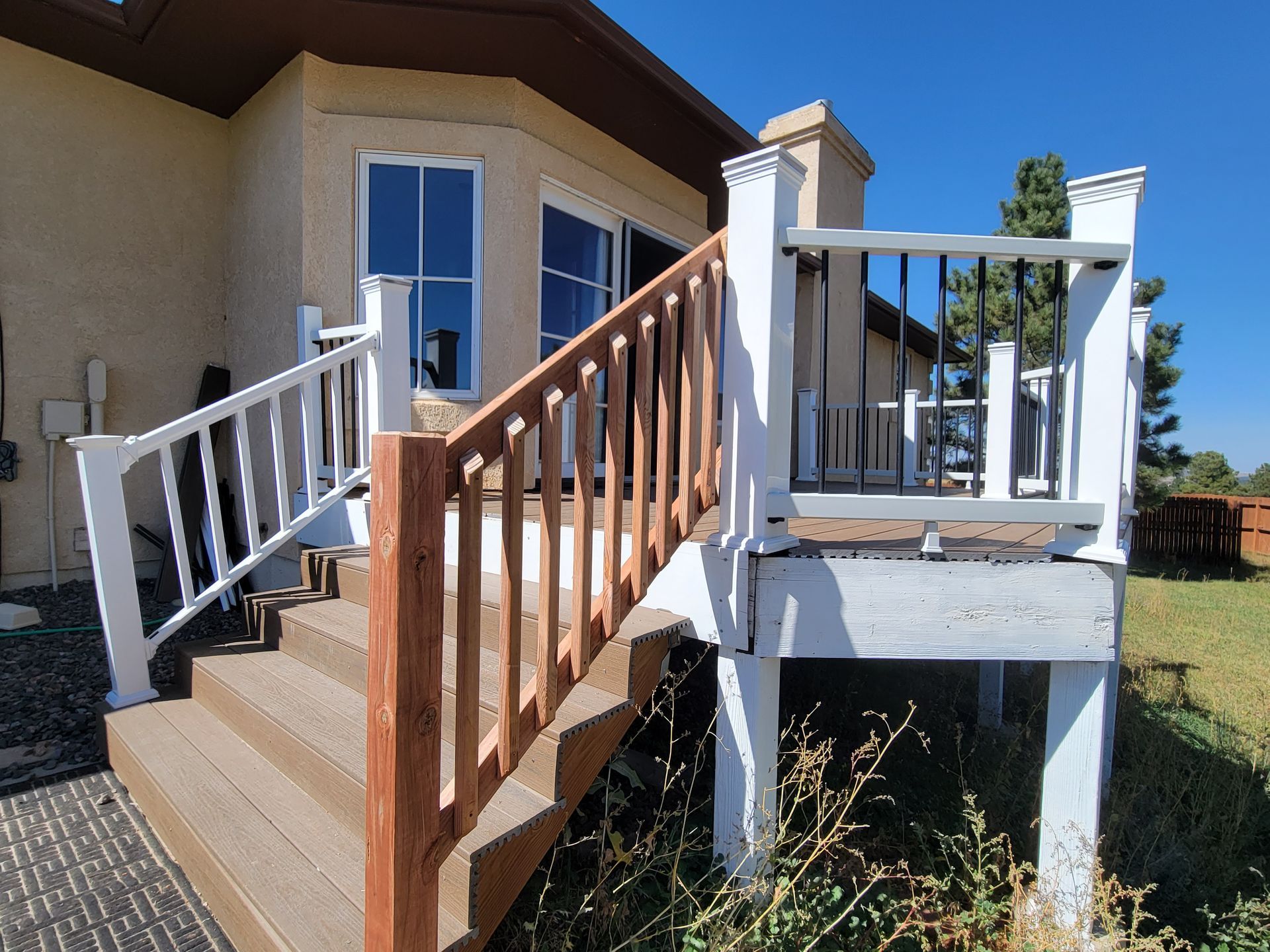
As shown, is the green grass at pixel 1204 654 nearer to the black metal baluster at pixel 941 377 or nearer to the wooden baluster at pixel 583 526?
the black metal baluster at pixel 941 377

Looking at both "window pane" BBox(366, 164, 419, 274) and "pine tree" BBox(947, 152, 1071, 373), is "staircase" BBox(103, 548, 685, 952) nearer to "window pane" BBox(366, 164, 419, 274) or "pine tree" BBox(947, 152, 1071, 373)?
"window pane" BBox(366, 164, 419, 274)

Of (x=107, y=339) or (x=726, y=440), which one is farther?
(x=107, y=339)

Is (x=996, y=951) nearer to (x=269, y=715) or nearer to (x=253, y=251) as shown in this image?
(x=269, y=715)

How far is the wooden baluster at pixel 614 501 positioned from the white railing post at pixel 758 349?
0.40 metres

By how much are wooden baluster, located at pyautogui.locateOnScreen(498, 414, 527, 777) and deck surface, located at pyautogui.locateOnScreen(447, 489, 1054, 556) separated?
0.53 meters

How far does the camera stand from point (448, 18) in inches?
137

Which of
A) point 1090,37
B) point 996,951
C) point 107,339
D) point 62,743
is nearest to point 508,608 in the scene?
point 996,951

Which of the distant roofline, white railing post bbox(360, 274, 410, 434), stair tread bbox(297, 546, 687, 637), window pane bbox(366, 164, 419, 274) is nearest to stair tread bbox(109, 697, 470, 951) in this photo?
stair tread bbox(297, 546, 687, 637)

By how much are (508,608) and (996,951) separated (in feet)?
6.18

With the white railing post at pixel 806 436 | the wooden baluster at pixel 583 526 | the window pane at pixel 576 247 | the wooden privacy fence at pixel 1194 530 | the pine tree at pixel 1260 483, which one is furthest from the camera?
the pine tree at pixel 1260 483

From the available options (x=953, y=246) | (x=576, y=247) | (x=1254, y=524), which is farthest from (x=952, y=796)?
(x=1254, y=524)

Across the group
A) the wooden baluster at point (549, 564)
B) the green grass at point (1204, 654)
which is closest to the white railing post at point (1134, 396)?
the green grass at point (1204, 654)

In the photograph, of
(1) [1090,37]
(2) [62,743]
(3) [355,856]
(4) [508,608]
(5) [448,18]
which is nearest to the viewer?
(4) [508,608]

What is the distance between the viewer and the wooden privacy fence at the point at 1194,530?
1257 cm
